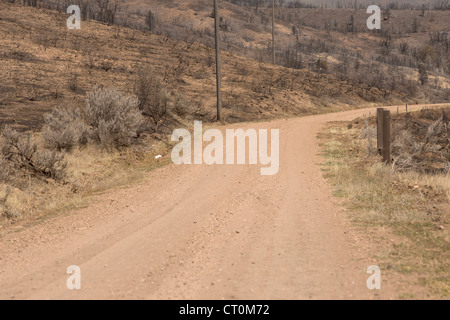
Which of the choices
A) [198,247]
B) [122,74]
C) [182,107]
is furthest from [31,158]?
[122,74]

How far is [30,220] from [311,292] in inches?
257

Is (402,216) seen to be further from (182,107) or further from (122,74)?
(122,74)

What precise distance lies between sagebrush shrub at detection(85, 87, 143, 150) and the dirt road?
5336 millimetres

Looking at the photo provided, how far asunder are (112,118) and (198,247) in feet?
36.8

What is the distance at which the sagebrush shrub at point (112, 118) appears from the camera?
17.1m

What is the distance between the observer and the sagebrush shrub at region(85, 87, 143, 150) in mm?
17094

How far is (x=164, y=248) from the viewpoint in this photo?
24.2ft

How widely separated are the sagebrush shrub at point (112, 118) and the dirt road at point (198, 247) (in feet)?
17.5

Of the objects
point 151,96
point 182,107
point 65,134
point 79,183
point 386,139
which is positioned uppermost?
point 151,96

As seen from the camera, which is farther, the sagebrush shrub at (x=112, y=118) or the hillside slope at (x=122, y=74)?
the hillside slope at (x=122, y=74)

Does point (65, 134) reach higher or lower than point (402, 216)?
higher

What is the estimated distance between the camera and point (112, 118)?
17734 mm

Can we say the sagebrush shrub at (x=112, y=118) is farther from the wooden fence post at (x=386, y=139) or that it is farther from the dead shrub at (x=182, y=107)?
the wooden fence post at (x=386, y=139)

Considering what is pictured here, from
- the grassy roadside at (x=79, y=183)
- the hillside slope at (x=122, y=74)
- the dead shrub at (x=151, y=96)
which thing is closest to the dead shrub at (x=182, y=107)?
the hillside slope at (x=122, y=74)
